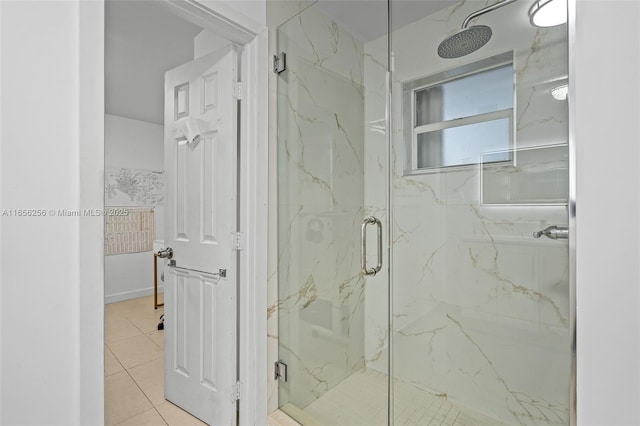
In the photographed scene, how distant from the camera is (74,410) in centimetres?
109

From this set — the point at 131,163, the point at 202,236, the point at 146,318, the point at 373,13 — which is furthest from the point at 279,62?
the point at 131,163

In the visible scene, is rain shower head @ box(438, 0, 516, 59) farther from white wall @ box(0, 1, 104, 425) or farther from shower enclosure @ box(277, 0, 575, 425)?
white wall @ box(0, 1, 104, 425)

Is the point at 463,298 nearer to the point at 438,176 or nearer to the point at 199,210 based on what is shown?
the point at 438,176

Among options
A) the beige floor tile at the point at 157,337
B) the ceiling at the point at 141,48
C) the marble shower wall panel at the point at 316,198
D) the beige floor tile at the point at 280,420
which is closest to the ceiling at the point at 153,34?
the ceiling at the point at 141,48

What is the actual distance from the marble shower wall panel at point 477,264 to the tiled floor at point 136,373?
131cm

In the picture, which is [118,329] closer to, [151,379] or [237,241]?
[151,379]

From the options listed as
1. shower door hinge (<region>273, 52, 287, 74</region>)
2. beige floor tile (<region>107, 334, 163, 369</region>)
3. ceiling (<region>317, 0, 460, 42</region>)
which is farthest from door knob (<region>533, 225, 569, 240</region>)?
beige floor tile (<region>107, 334, 163, 369</region>)

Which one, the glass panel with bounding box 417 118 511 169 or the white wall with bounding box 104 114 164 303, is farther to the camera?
the white wall with bounding box 104 114 164 303

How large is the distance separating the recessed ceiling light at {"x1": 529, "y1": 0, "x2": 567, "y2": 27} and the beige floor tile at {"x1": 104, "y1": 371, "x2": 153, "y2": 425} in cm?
279

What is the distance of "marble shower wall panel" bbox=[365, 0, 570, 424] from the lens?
125 cm

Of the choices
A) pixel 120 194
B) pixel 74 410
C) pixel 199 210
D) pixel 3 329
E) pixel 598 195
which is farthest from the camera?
pixel 120 194

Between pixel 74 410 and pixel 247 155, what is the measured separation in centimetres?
124

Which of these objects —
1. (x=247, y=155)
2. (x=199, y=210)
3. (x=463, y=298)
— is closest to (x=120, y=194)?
(x=199, y=210)

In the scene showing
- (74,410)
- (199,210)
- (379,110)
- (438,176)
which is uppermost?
(379,110)
